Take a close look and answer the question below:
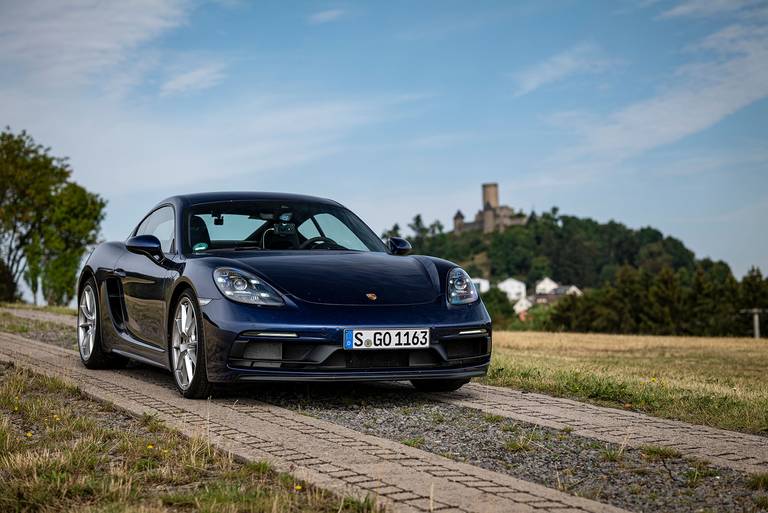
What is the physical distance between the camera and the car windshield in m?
7.82

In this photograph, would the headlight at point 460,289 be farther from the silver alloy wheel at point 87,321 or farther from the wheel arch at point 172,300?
the silver alloy wheel at point 87,321

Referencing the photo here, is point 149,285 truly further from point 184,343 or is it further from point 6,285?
point 6,285

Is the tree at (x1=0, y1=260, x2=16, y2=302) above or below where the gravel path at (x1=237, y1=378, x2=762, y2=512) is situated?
above

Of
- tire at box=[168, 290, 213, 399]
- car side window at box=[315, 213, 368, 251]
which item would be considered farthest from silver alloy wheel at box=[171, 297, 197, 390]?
car side window at box=[315, 213, 368, 251]

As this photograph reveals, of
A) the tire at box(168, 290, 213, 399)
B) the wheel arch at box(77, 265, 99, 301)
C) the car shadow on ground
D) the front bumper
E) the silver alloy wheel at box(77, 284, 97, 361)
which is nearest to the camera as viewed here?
the front bumper

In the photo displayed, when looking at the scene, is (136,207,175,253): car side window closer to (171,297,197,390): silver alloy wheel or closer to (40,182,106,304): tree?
(171,297,197,390): silver alloy wheel

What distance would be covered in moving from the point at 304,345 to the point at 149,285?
1.93 meters

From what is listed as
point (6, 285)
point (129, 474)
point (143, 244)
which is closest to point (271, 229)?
point (143, 244)

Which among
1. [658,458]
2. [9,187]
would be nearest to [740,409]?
[658,458]

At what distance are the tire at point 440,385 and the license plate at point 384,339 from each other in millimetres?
888

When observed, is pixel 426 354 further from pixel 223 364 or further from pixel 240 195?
pixel 240 195

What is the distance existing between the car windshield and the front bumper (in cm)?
117

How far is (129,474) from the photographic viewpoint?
450 cm

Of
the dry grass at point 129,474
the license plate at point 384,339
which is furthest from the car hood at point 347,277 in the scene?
the dry grass at point 129,474
